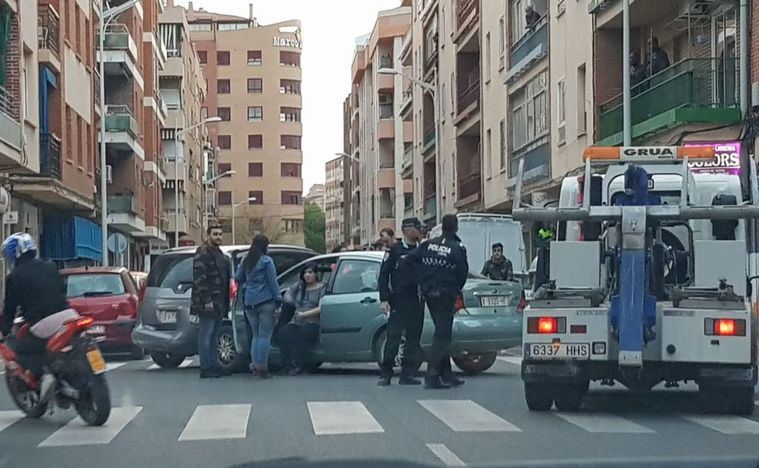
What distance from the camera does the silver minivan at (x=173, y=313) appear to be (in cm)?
1647

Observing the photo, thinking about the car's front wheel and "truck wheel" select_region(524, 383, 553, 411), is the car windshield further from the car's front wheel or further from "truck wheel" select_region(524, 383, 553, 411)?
"truck wheel" select_region(524, 383, 553, 411)

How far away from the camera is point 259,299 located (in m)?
15.4

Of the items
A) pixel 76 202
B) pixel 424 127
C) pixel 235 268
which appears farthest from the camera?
pixel 424 127

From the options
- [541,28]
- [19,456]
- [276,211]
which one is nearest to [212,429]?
[19,456]

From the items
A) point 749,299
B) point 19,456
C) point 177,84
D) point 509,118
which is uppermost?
point 177,84

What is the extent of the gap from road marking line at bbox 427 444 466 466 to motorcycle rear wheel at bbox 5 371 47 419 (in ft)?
12.8

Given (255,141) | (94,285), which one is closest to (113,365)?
(94,285)

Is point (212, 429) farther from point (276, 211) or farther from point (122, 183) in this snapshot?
point (276, 211)

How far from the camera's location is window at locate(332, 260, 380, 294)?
623 inches

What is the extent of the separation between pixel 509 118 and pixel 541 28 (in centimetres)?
564

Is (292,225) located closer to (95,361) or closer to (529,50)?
(529,50)

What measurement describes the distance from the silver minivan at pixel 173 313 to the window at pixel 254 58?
109 metres

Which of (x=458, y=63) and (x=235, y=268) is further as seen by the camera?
(x=458, y=63)

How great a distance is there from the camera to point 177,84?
3078 inches
